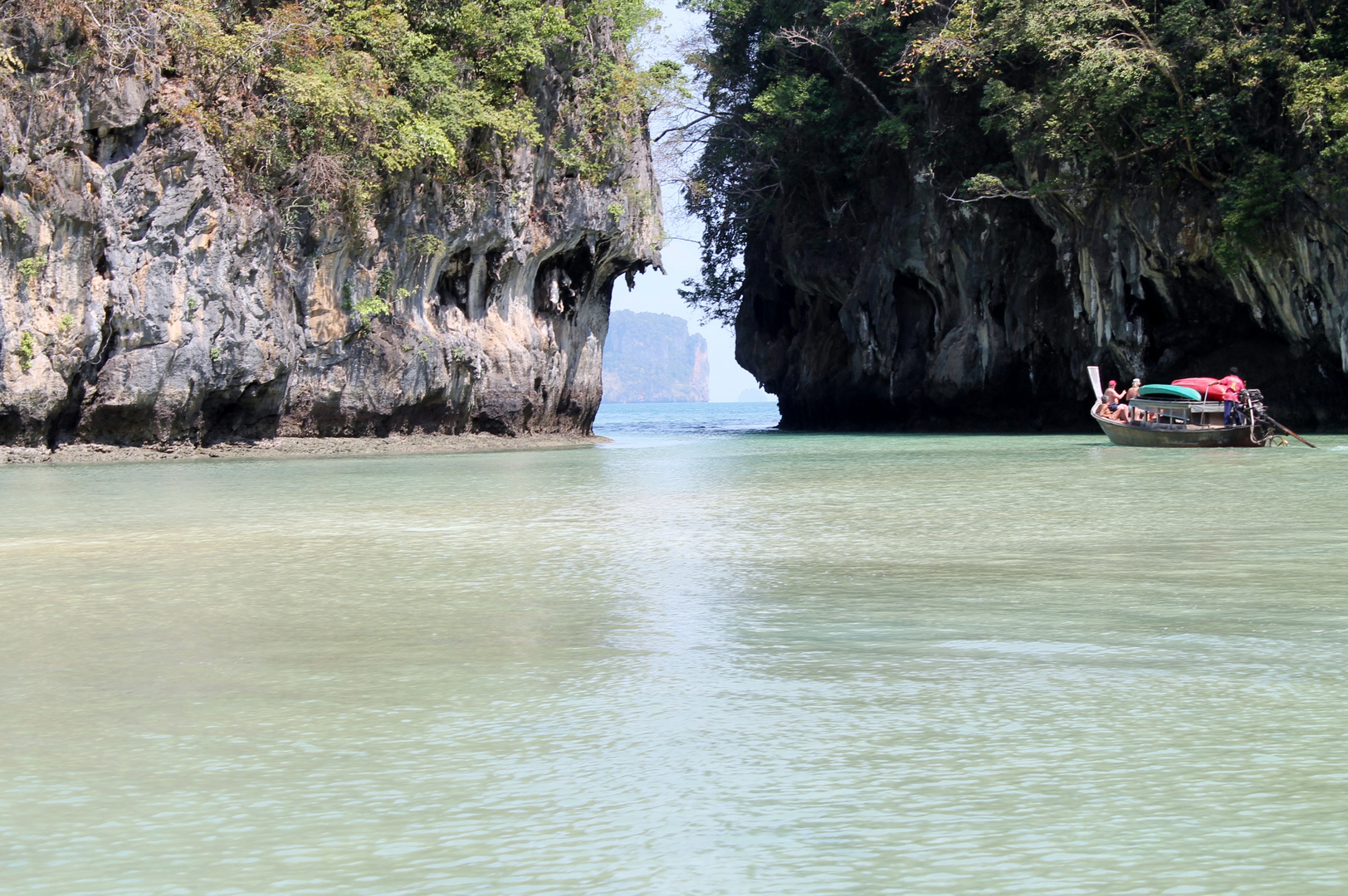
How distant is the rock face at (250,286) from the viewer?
19562 mm

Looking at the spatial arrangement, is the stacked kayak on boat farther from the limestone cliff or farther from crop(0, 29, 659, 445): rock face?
crop(0, 29, 659, 445): rock face

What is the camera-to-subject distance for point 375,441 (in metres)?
24.5

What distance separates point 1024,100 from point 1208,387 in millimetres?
7361

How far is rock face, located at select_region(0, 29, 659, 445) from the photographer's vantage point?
19562mm

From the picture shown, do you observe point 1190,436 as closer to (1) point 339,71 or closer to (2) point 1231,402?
(2) point 1231,402

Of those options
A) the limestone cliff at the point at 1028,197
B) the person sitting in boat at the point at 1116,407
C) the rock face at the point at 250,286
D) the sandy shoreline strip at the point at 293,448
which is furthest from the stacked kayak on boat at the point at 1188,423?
the rock face at the point at 250,286

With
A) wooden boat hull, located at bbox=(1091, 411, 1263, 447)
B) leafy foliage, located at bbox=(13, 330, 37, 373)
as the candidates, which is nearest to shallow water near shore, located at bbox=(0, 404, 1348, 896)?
leafy foliage, located at bbox=(13, 330, 37, 373)

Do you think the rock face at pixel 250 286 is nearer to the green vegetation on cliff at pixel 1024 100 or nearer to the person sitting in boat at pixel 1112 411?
the green vegetation on cliff at pixel 1024 100

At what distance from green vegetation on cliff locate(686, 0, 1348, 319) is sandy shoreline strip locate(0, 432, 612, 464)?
10204 mm

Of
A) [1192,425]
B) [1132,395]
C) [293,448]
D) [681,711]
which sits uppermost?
[1132,395]

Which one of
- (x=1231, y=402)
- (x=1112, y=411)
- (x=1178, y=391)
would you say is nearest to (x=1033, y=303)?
(x=1112, y=411)

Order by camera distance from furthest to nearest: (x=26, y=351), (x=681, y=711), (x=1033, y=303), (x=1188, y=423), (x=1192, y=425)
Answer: (x=1033, y=303)
(x=1188, y=423)
(x=1192, y=425)
(x=26, y=351)
(x=681, y=711)

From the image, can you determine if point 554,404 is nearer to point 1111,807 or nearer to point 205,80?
point 205,80

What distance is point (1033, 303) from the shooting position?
31.6m
